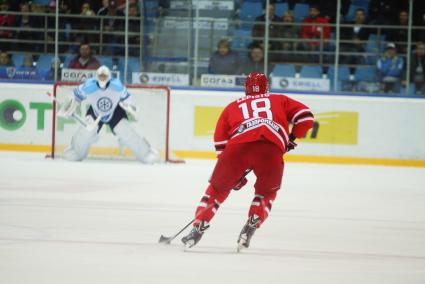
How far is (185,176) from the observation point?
11.3 metres

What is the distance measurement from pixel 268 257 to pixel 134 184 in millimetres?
4535

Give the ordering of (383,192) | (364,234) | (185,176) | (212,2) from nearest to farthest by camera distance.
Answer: (364,234) → (383,192) → (185,176) → (212,2)

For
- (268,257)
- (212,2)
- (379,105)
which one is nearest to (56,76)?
(212,2)

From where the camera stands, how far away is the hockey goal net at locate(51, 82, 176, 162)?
43.0 ft

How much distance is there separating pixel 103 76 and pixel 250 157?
6676mm

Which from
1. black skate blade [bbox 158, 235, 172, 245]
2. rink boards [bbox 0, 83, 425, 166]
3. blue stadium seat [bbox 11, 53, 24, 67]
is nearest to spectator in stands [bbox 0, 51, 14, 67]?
blue stadium seat [bbox 11, 53, 24, 67]

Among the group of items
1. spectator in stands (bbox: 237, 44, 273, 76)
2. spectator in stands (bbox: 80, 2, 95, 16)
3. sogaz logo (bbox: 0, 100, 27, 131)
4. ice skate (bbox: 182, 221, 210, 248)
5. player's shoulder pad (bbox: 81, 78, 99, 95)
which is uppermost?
spectator in stands (bbox: 80, 2, 95, 16)

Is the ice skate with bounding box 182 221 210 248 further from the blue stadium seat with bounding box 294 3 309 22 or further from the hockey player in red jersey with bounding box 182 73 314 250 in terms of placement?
the blue stadium seat with bounding box 294 3 309 22

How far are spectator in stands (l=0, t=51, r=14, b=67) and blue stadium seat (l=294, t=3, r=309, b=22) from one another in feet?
13.5

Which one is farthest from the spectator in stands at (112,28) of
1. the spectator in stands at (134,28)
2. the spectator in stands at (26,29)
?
the spectator in stands at (26,29)

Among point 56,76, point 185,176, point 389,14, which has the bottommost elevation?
point 185,176

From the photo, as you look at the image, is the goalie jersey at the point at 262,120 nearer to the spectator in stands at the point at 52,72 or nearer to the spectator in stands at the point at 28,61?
the spectator in stands at the point at 52,72

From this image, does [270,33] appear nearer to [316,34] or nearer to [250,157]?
[316,34]

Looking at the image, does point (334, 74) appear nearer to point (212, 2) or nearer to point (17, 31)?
point (212, 2)
